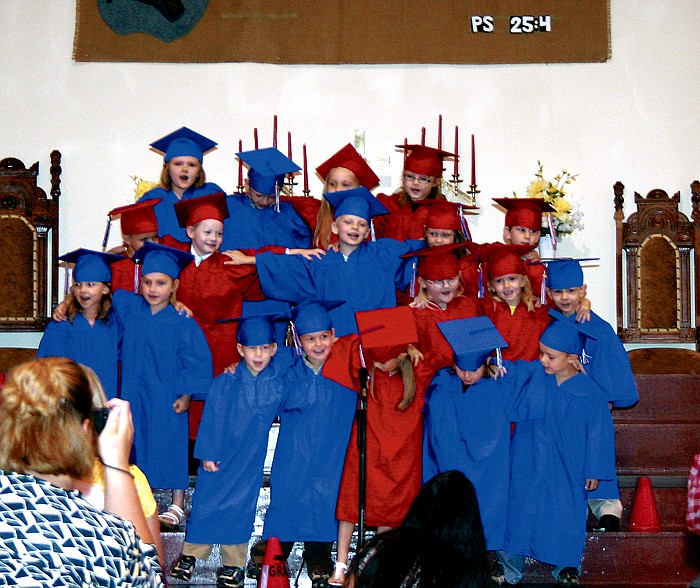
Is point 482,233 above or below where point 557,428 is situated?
above

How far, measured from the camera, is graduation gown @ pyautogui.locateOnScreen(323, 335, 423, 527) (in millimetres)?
5078

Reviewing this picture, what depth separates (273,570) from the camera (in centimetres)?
446

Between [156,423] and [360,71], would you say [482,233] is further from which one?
[156,423]

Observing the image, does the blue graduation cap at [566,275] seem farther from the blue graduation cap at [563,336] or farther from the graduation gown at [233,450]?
the graduation gown at [233,450]

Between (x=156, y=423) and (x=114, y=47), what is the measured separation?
3.69m

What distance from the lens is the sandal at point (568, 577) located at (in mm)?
4988

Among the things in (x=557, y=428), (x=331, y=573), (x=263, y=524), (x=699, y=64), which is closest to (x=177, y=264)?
(x=263, y=524)

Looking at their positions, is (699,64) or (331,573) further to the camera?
(699,64)

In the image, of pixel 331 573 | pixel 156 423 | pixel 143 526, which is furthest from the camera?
pixel 156 423

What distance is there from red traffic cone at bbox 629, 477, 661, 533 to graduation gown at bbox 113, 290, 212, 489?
235 cm

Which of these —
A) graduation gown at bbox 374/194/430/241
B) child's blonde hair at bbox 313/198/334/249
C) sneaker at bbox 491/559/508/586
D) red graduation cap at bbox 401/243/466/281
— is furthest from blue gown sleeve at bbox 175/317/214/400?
sneaker at bbox 491/559/508/586

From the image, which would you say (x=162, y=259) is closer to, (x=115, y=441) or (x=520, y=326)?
(x=520, y=326)

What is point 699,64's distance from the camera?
8000 mm

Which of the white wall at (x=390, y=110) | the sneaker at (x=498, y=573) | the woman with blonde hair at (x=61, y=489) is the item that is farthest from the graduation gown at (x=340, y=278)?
the woman with blonde hair at (x=61, y=489)
